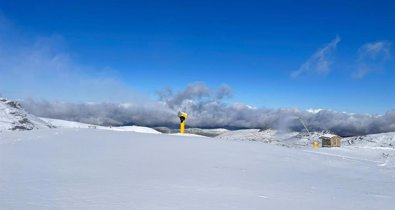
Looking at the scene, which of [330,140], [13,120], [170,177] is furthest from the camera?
[330,140]

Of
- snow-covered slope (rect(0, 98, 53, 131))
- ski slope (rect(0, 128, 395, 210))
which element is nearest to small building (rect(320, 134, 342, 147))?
snow-covered slope (rect(0, 98, 53, 131))

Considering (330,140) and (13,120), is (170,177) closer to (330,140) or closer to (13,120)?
(13,120)

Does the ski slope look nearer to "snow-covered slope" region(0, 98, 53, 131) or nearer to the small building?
"snow-covered slope" region(0, 98, 53, 131)

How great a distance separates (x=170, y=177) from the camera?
8.42 m

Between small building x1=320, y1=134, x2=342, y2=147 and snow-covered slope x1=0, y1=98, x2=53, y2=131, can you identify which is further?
small building x1=320, y1=134, x2=342, y2=147

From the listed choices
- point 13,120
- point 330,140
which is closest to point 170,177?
point 13,120

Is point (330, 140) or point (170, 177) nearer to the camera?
point (170, 177)

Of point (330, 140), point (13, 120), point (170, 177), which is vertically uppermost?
point (13, 120)

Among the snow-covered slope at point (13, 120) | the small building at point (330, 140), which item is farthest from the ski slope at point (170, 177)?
the small building at point (330, 140)

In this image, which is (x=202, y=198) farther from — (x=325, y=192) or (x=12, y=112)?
(x=12, y=112)

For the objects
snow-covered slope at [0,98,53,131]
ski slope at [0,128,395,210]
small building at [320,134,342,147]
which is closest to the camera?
ski slope at [0,128,395,210]

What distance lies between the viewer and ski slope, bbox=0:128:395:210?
606 centimetres

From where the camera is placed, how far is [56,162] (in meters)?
9.71

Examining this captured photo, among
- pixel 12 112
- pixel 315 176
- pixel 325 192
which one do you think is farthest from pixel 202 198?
pixel 12 112
